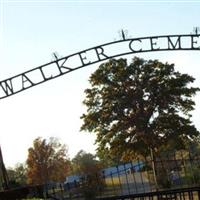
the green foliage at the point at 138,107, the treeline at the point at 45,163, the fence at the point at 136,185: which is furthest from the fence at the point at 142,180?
the treeline at the point at 45,163

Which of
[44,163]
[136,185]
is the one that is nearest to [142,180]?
[136,185]

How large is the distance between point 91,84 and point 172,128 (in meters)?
7.82

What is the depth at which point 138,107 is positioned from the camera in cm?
4328

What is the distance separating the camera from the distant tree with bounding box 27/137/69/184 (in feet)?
231

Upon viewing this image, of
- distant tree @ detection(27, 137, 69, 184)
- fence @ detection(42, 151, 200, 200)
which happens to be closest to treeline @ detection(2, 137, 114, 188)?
distant tree @ detection(27, 137, 69, 184)

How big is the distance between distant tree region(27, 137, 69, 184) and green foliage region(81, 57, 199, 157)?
2735 cm

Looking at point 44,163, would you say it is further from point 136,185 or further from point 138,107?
point 136,185

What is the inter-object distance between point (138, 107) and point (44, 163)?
101ft

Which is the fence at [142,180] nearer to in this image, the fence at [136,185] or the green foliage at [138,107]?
the fence at [136,185]

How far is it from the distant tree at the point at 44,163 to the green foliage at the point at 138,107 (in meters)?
27.4

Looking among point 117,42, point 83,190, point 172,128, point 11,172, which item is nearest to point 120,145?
point 172,128

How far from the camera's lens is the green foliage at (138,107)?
4256 centimetres

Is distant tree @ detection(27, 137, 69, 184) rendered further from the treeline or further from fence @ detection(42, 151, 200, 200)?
fence @ detection(42, 151, 200, 200)

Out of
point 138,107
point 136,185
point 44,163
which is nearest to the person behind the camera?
point 136,185
